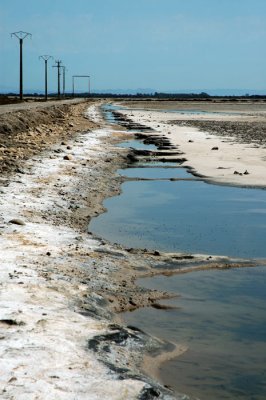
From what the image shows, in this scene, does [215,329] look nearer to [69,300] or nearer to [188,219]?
[69,300]

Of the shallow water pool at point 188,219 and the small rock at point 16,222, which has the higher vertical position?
the small rock at point 16,222

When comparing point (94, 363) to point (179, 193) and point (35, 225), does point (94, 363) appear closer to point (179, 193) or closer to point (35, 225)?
point (35, 225)

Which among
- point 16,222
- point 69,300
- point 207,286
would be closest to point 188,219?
point 16,222

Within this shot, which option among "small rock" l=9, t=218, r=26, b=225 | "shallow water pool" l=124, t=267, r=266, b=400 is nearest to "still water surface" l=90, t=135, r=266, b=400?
"shallow water pool" l=124, t=267, r=266, b=400

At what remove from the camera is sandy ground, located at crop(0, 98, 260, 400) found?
433cm

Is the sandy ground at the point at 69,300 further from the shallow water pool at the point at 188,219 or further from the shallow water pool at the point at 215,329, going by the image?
the shallow water pool at the point at 188,219

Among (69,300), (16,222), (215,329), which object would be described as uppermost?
(16,222)

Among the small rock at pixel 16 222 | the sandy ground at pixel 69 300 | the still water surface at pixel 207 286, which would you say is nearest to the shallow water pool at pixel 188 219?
the still water surface at pixel 207 286

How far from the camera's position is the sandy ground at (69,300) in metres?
4.33

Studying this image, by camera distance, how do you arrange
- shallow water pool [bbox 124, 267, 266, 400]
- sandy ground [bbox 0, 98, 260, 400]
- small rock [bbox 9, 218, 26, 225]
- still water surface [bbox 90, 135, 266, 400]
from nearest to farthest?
sandy ground [bbox 0, 98, 260, 400]
shallow water pool [bbox 124, 267, 266, 400]
still water surface [bbox 90, 135, 266, 400]
small rock [bbox 9, 218, 26, 225]

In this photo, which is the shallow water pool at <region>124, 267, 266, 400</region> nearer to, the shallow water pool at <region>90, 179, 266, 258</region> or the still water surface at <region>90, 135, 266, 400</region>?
the still water surface at <region>90, 135, 266, 400</region>

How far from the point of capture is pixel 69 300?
6.15 metres

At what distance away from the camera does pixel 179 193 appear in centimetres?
1444

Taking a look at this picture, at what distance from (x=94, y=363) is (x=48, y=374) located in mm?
433
